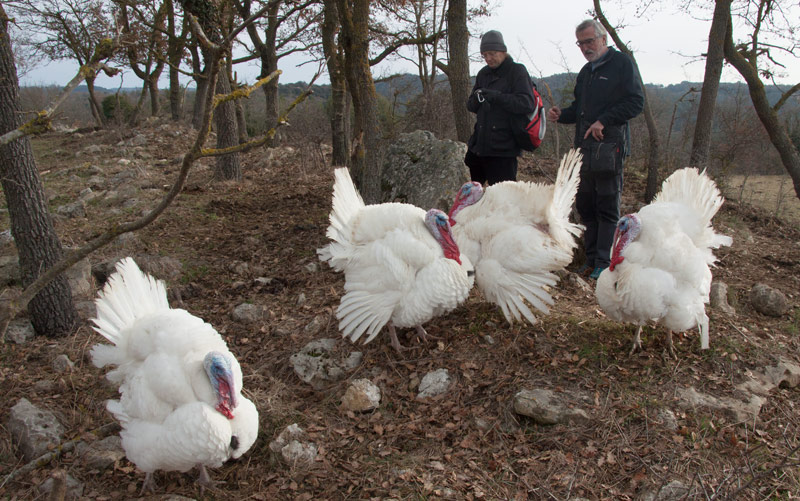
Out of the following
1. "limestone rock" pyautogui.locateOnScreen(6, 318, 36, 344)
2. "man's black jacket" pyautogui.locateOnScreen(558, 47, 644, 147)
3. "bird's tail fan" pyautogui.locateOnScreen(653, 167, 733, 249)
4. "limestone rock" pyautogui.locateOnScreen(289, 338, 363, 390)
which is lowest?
"limestone rock" pyautogui.locateOnScreen(289, 338, 363, 390)

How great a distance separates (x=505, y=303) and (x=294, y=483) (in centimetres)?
231

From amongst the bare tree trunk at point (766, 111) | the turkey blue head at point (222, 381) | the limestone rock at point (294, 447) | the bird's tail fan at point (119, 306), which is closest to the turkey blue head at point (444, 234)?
the limestone rock at point (294, 447)

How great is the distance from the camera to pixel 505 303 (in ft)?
14.7

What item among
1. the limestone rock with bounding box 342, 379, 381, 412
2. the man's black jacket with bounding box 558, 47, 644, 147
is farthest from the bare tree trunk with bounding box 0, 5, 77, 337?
the man's black jacket with bounding box 558, 47, 644, 147

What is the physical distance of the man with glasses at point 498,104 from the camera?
5.30m

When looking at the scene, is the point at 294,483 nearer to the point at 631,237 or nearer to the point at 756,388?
the point at 631,237

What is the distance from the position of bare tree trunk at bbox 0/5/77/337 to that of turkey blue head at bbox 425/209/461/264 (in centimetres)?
372

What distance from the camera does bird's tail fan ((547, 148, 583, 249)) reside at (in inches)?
183

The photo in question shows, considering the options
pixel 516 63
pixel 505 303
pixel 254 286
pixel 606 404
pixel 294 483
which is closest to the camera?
pixel 294 483

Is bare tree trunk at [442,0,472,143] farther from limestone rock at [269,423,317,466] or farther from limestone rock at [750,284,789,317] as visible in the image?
limestone rock at [269,423,317,466]

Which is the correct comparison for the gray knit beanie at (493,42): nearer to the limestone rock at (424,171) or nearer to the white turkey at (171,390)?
the limestone rock at (424,171)

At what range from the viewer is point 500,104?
5.31 meters

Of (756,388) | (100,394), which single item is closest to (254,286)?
(100,394)

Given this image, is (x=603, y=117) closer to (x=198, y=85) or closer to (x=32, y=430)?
(x=32, y=430)
